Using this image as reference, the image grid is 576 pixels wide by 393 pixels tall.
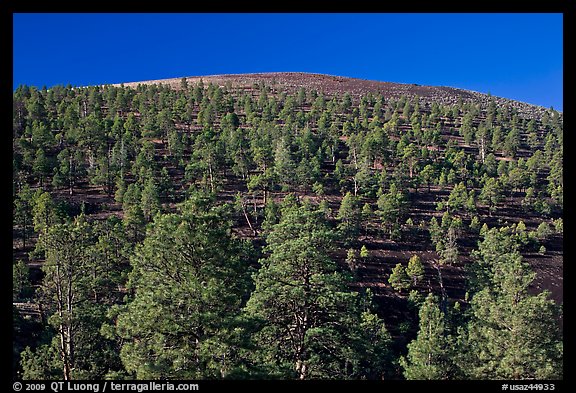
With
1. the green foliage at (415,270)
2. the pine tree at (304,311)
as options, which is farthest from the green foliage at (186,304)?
the green foliage at (415,270)

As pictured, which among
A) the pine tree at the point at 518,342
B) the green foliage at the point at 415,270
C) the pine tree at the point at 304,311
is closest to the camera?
the pine tree at the point at 304,311

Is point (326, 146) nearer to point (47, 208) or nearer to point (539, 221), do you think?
point (539, 221)

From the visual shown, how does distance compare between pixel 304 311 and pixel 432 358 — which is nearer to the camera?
pixel 304 311

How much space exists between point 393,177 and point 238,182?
89.2 ft

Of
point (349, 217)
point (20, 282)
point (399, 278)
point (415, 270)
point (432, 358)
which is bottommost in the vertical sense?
point (399, 278)

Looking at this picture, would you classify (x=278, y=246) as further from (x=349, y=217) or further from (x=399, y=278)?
(x=349, y=217)

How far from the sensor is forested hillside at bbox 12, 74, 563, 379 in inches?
475

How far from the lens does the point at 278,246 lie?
1389 cm

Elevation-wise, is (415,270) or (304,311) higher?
(304,311)

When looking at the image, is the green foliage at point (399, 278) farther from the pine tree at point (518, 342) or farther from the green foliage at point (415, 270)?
the pine tree at point (518, 342)

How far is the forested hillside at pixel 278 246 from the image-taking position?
12062 millimetres

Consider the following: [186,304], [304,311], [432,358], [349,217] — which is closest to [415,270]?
[349,217]

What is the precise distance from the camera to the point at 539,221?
6100 centimetres
